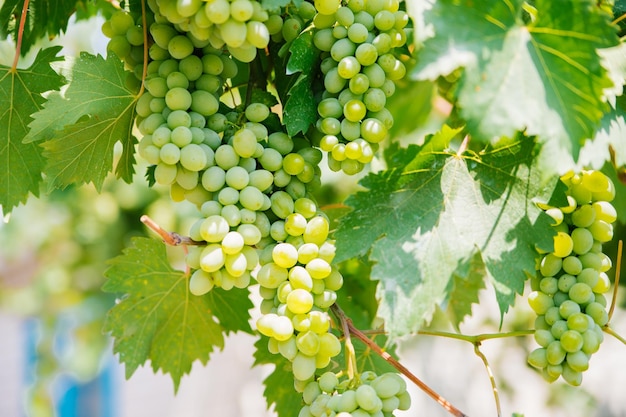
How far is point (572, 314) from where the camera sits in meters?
0.60

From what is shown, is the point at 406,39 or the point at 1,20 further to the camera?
the point at 1,20

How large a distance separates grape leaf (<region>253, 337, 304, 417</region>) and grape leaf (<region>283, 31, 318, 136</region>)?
12.5 inches

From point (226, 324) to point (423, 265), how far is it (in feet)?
1.04

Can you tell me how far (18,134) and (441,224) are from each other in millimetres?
497

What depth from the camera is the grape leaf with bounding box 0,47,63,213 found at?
742mm

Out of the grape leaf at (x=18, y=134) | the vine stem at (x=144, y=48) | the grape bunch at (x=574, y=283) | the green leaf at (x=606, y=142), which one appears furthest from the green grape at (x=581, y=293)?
the grape leaf at (x=18, y=134)

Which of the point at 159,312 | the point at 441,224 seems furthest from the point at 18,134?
the point at 441,224

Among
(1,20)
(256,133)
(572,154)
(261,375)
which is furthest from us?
(261,375)

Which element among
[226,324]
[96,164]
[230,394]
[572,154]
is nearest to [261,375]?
[230,394]

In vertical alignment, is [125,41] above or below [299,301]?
above

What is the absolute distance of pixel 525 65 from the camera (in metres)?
0.49

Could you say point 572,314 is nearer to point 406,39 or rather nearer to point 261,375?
point 406,39

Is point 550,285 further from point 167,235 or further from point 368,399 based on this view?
point 167,235

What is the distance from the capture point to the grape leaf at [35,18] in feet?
2.48
